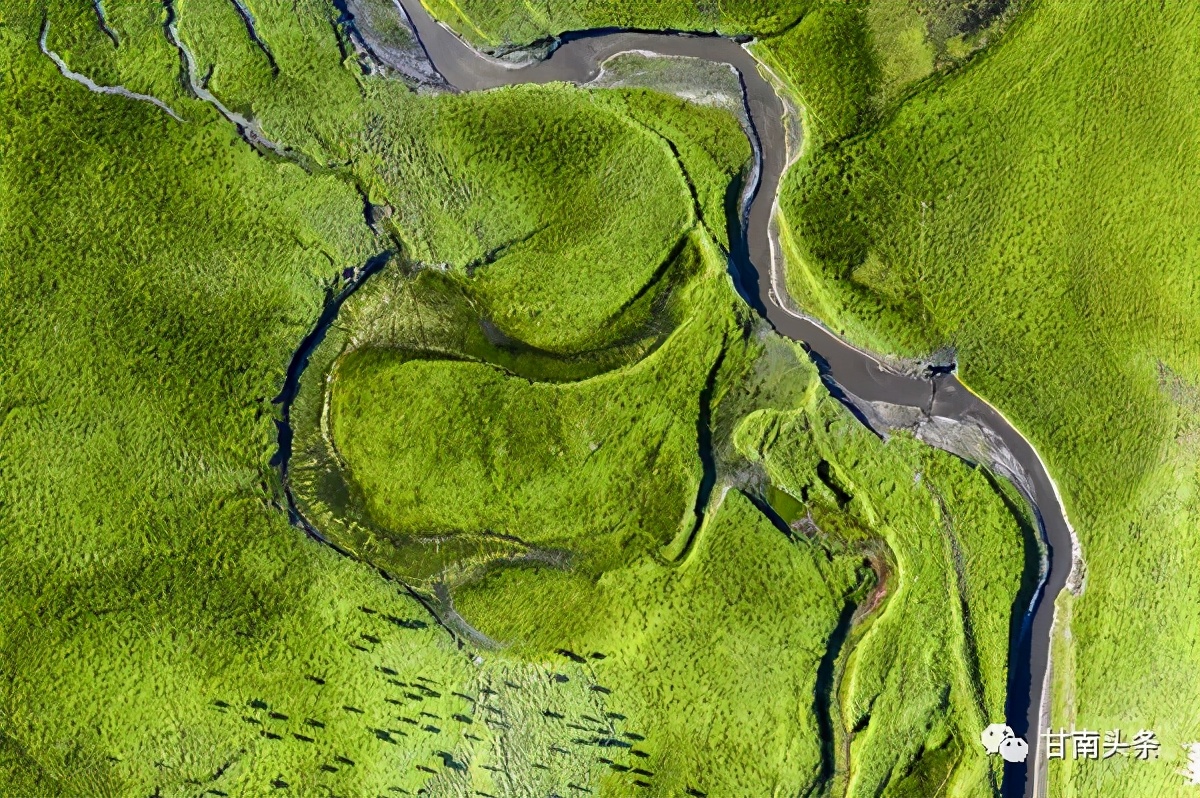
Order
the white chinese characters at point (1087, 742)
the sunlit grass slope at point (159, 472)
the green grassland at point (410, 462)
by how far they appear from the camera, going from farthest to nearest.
Answer: 1. the sunlit grass slope at point (159, 472)
2. the green grassland at point (410, 462)
3. the white chinese characters at point (1087, 742)

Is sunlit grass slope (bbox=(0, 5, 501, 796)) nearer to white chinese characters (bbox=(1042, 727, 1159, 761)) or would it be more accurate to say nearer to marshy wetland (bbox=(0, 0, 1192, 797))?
marshy wetland (bbox=(0, 0, 1192, 797))

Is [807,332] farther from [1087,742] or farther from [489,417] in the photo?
[1087,742]

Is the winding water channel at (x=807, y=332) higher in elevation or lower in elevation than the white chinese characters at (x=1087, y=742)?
higher

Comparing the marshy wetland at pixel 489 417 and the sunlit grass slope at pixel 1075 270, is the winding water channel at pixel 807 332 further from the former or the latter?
the sunlit grass slope at pixel 1075 270

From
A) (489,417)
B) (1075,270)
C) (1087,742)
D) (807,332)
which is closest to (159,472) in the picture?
(489,417)

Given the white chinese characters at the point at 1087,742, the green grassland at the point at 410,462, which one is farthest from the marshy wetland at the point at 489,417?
the white chinese characters at the point at 1087,742

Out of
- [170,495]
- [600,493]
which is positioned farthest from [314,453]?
[600,493]
